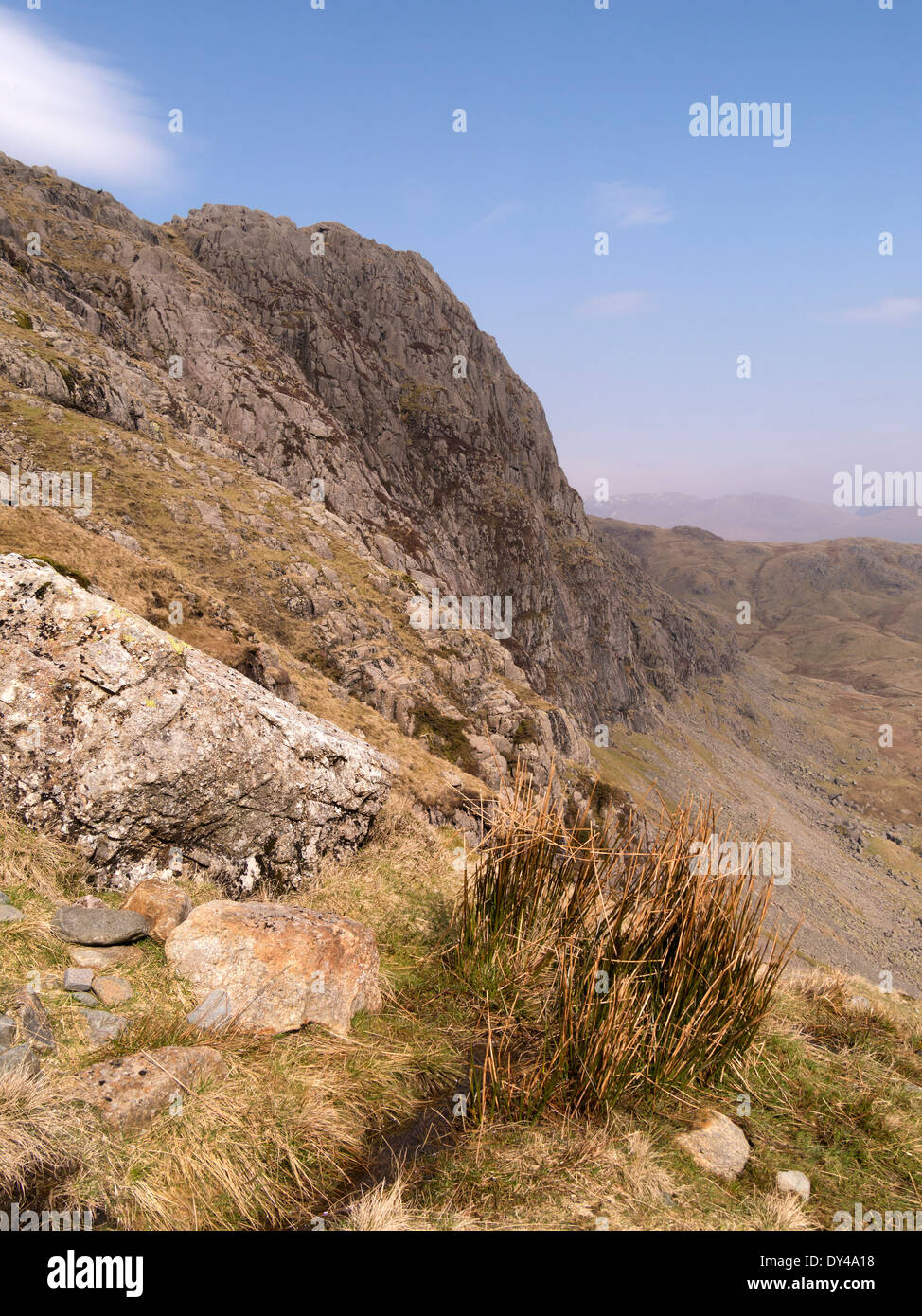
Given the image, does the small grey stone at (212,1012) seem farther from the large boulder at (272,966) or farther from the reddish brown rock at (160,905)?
the reddish brown rock at (160,905)

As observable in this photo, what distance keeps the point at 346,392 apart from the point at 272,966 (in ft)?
400

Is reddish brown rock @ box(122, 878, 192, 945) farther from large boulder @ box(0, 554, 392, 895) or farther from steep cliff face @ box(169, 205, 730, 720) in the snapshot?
steep cliff face @ box(169, 205, 730, 720)

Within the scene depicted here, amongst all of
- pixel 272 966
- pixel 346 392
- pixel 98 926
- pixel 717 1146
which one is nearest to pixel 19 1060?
pixel 98 926

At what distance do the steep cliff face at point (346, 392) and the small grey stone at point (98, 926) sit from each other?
27797mm

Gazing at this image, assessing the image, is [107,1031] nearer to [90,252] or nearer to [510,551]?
[90,252]

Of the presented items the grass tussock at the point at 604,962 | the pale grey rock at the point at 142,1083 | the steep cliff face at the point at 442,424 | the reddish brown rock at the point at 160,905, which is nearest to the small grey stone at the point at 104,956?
the reddish brown rock at the point at 160,905

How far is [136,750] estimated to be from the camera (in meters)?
7.07

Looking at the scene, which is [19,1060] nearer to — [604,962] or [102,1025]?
[102,1025]

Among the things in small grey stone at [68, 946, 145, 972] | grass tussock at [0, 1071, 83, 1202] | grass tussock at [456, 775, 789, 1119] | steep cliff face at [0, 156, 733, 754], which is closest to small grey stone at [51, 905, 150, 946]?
small grey stone at [68, 946, 145, 972]

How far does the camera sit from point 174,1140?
392 cm

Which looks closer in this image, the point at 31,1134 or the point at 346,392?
the point at 31,1134

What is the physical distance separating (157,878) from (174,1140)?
128 inches

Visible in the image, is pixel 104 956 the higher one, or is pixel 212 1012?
pixel 104 956

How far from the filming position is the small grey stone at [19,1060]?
380cm
